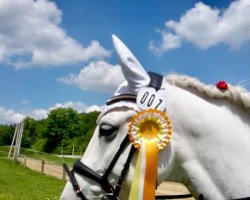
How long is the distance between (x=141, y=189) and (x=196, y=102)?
74cm

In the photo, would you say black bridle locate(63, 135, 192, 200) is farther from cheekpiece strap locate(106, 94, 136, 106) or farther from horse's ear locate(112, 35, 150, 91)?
horse's ear locate(112, 35, 150, 91)

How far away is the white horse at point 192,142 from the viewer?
2.89 m

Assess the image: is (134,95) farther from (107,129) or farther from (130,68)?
(107,129)

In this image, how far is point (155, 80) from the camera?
3.12m

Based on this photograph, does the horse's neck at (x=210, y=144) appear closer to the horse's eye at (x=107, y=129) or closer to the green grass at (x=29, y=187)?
the horse's eye at (x=107, y=129)

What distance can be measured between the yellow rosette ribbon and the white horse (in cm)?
5

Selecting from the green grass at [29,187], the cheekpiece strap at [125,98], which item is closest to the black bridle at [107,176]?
the cheekpiece strap at [125,98]

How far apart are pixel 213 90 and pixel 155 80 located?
1.42ft

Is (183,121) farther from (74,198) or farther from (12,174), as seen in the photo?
(12,174)

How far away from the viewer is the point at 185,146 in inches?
117

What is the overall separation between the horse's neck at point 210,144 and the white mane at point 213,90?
0.06m

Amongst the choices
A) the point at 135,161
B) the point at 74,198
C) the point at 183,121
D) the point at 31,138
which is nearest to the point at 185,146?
the point at 183,121

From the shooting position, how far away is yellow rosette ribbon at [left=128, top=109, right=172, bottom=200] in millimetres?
2951

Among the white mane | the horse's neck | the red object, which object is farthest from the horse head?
the red object
